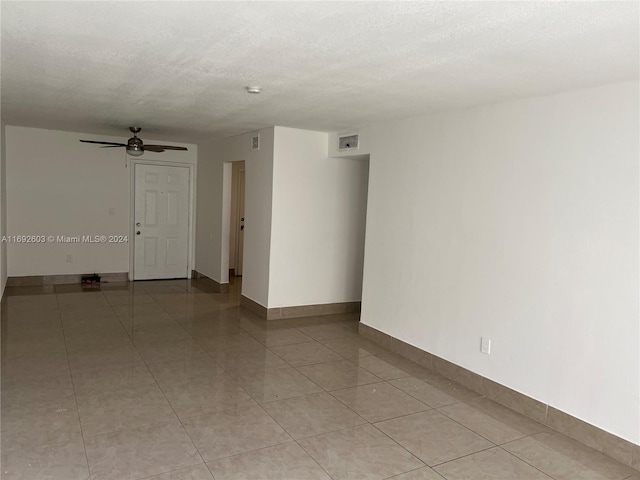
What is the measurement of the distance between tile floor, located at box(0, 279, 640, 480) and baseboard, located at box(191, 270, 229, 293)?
2.03 meters

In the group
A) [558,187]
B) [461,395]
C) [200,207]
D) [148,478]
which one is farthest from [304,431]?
[200,207]

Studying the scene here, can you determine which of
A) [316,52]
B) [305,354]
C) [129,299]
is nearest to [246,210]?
[129,299]

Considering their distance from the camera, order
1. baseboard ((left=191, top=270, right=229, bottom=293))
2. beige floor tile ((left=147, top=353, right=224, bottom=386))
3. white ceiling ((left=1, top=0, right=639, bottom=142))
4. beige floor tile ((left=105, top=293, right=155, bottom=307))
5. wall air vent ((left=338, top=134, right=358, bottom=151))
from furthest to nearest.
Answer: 1. baseboard ((left=191, top=270, right=229, bottom=293))
2. beige floor tile ((left=105, top=293, right=155, bottom=307))
3. wall air vent ((left=338, top=134, right=358, bottom=151))
4. beige floor tile ((left=147, top=353, right=224, bottom=386))
5. white ceiling ((left=1, top=0, right=639, bottom=142))

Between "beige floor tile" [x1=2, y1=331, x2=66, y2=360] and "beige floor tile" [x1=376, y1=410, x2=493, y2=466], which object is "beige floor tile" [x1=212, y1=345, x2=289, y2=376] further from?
"beige floor tile" [x1=2, y1=331, x2=66, y2=360]

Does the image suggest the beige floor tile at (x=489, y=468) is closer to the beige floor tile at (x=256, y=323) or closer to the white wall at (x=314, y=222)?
the beige floor tile at (x=256, y=323)

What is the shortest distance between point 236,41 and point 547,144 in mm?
2228

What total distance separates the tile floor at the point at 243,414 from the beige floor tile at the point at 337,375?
0.02 m

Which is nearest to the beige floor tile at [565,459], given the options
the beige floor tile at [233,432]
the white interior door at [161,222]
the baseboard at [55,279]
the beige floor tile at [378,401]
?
the beige floor tile at [378,401]

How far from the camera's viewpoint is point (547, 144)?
3.32m

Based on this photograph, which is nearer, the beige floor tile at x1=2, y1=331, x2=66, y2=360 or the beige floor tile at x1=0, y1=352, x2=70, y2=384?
the beige floor tile at x1=0, y1=352, x2=70, y2=384

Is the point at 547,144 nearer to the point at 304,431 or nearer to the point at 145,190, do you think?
the point at 304,431

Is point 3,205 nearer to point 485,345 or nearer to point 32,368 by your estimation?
point 32,368

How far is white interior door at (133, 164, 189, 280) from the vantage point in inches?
306

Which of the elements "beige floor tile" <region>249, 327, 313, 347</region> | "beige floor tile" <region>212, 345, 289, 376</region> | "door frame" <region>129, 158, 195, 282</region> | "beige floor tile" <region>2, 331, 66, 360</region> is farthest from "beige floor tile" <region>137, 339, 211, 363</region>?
"door frame" <region>129, 158, 195, 282</region>
